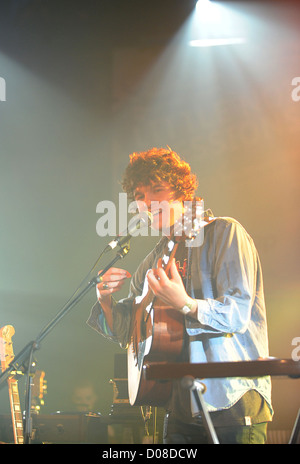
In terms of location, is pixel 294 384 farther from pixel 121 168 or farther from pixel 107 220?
pixel 121 168

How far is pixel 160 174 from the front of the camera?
298 cm

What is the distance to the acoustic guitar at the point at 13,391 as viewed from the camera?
9.16 ft

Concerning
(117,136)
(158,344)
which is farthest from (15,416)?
(117,136)

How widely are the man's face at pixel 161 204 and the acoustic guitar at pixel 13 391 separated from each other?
1258 millimetres

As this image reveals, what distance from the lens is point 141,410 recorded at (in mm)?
3131

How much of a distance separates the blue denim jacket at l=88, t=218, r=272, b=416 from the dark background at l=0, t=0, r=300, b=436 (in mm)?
1359

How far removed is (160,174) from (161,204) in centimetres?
23

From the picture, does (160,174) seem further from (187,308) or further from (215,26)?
(215,26)

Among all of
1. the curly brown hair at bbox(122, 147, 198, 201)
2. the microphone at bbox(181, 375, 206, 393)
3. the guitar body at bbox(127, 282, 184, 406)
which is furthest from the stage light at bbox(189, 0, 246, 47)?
the microphone at bbox(181, 375, 206, 393)

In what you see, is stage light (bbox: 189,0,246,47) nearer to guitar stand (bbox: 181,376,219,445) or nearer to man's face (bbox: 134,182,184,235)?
man's face (bbox: 134,182,184,235)

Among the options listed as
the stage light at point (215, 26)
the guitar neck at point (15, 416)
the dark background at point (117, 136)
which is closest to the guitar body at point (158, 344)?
the guitar neck at point (15, 416)

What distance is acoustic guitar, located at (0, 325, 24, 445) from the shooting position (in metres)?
2.79

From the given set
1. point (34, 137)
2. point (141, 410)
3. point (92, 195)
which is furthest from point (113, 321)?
point (34, 137)

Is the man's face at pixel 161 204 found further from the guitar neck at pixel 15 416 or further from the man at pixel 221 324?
the guitar neck at pixel 15 416
